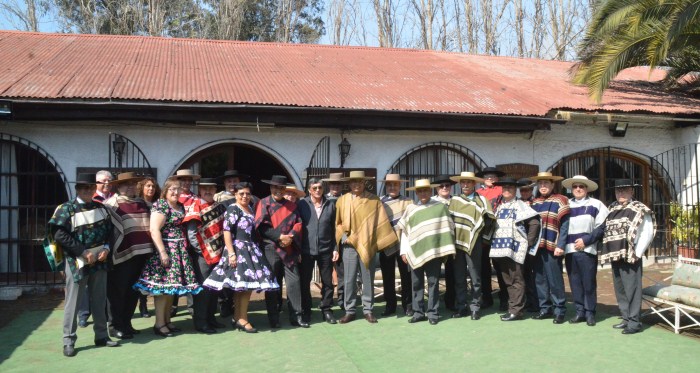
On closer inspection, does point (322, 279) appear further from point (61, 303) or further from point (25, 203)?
point (25, 203)

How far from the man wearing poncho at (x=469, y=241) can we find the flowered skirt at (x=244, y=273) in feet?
7.14

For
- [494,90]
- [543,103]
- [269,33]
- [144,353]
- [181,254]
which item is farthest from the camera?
[269,33]

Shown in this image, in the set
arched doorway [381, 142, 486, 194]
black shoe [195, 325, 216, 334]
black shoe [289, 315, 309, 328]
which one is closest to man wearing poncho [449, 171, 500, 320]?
black shoe [289, 315, 309, 328]

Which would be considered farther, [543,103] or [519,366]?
[543,103]

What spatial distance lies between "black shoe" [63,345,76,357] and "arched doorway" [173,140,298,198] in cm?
436

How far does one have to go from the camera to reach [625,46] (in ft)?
35.3

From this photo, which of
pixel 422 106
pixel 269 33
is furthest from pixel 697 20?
pixel 269 33

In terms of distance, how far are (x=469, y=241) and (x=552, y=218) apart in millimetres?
960

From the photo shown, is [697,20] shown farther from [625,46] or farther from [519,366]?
[519,366]

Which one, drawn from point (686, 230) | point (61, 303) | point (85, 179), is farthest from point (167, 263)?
point (686, 230)

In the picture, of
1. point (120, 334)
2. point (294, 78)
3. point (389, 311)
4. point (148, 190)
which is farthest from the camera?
point (294, 78)

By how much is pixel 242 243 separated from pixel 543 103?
21.7 feet

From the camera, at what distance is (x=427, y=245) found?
702cm

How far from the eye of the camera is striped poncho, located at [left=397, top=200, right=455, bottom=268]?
7008mm
